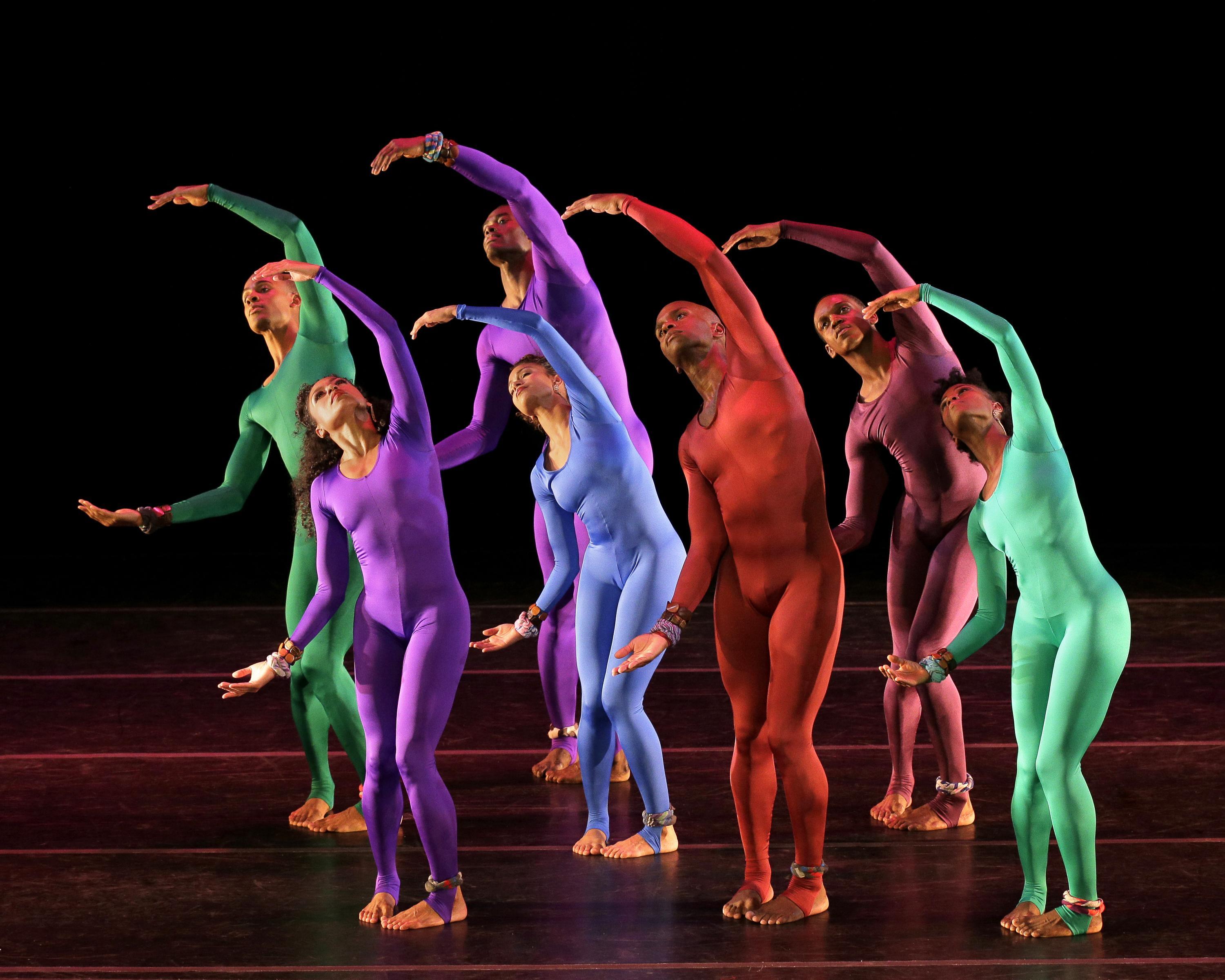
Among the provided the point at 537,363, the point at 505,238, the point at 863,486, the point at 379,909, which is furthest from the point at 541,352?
the point at 379,909

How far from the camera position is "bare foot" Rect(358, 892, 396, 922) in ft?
13.5

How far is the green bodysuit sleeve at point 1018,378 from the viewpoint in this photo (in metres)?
3.76

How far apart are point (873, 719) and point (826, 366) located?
3.58 meters

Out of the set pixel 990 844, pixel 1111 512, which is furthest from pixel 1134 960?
pixel 1111 512

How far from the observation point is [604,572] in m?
4.68

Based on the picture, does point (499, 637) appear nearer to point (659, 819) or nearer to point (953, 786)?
point (659, 819)

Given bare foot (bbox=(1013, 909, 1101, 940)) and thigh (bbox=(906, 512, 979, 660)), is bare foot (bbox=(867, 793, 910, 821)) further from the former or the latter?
bare foot (bbox=(1013, 909, 1101, 940))

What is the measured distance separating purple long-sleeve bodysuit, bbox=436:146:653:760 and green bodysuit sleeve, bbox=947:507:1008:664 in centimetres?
120

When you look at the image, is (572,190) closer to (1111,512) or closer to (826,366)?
(826,366)

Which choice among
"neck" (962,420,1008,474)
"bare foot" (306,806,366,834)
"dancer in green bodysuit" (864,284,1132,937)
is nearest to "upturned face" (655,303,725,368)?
"dancer in green bodysuit" (864,284,1132,937)

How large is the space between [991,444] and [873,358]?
953mm

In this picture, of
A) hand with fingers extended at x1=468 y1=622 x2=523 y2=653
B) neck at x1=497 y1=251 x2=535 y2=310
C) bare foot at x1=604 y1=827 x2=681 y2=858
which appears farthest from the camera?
neck at x1=497 y1=251 x2=535 y2=310

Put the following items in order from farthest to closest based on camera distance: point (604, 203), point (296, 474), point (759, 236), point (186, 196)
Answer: point (186, 196)
point (296, 474)
point (759, 236)
point (604, 203)

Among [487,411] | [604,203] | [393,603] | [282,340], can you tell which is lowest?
[393,603]
